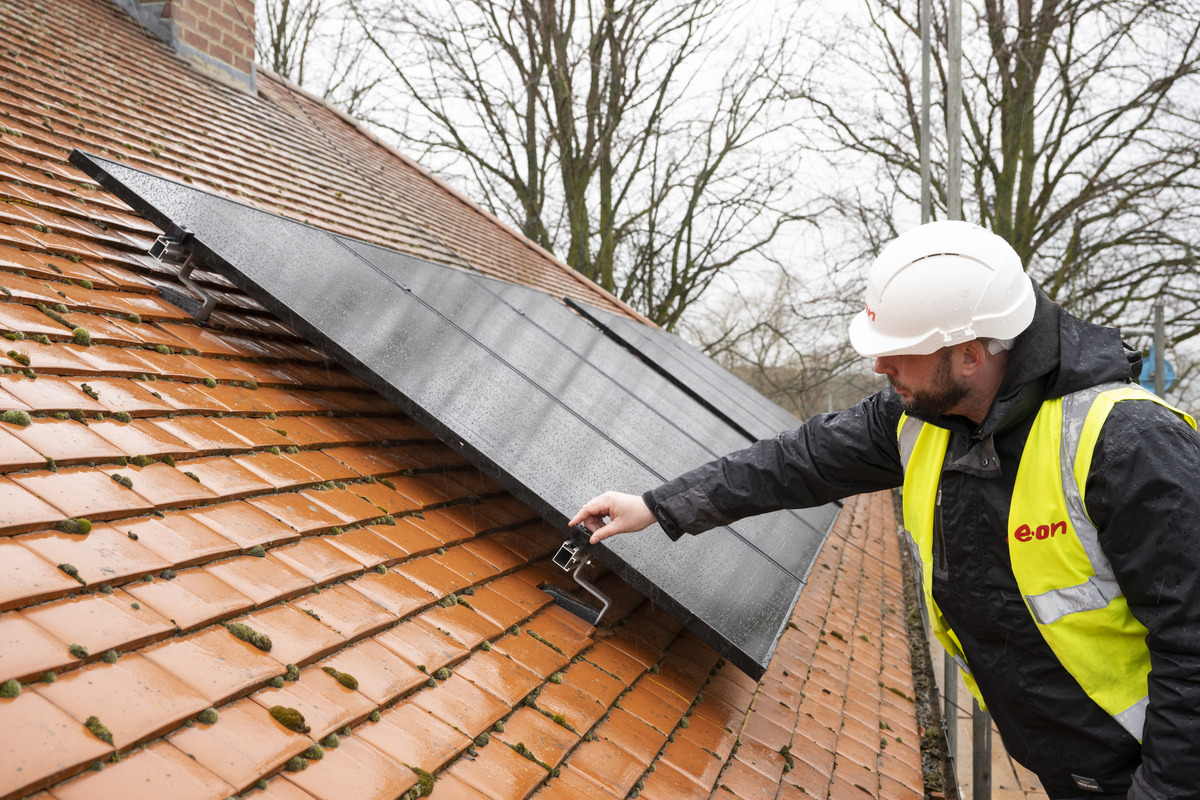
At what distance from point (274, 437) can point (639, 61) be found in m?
21.8

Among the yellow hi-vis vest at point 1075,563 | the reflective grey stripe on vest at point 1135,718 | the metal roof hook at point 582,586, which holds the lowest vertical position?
the metal roof hook at point 582,586

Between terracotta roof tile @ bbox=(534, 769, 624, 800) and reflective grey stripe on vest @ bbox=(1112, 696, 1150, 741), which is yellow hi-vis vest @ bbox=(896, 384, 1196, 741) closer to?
reflective grey stripe on vest @ bbox=(1112, 696, 1150, 741)

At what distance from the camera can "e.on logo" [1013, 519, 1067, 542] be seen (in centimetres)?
197

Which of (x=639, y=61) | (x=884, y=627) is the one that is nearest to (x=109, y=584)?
(x=884, y=627)

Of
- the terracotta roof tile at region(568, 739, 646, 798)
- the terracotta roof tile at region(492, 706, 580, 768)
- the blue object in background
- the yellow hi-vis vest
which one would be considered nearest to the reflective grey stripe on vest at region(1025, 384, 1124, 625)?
the yellow hi-vis vest

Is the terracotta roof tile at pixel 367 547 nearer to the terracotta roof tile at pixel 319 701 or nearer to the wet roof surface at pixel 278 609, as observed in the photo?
the wet roof surface at pixel 278 609

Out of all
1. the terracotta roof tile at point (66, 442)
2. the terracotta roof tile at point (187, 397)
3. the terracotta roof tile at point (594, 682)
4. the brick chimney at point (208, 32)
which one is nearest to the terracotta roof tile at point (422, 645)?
the terracotta roof tile at point (594, 682)

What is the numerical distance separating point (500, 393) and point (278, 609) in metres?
1.32

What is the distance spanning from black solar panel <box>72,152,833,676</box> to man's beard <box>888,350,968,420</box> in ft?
2.77

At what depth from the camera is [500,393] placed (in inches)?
119

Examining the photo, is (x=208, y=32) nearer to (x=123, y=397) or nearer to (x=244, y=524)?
(x=123, y=397)

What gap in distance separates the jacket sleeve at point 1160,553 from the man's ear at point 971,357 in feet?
1.18

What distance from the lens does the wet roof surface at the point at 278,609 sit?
1.40m

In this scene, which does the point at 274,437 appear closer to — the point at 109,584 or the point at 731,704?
the point at 109,584
